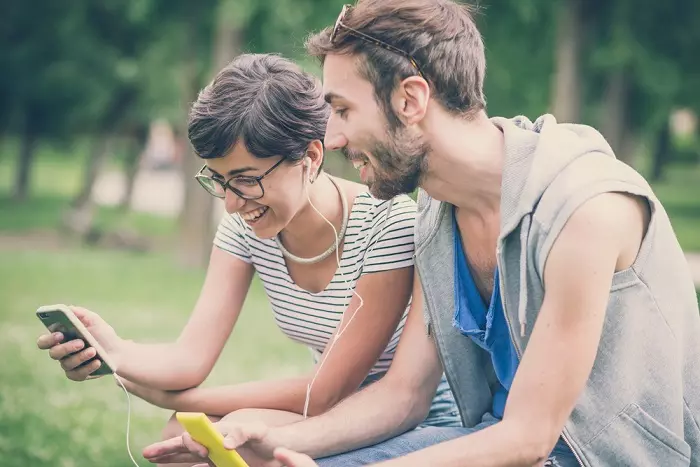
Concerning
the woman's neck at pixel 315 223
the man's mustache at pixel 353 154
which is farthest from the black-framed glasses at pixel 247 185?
the man's mustache at pixel 353 154

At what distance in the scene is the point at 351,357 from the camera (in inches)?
127

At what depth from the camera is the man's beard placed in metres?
2.67

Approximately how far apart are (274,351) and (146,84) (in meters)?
9.99

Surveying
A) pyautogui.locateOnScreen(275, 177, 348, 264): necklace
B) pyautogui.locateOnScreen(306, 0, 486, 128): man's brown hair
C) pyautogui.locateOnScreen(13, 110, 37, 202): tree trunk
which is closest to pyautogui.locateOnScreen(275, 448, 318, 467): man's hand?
pyautogui.locateOnScreen(306, 0, 486, 128): man's brown hair

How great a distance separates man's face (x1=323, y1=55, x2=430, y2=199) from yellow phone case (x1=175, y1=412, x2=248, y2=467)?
715 millimetres

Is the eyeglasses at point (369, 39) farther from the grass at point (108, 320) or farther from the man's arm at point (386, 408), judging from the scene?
the grass at point (108, 320)

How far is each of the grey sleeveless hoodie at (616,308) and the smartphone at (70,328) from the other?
1254 millimetres

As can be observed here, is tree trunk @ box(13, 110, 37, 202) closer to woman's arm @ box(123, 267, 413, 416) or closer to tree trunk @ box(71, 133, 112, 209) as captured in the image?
tree trunk @ box(71, 133, 112, 209)

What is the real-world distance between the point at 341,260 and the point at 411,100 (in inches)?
34.0

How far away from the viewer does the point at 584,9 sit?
40.9ft

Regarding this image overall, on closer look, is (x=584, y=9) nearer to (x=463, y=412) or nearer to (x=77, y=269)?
(x=77, y=269)

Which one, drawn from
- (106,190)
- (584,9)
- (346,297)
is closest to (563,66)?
(584,9)

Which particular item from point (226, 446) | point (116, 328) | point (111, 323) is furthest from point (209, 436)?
point (111, 323)

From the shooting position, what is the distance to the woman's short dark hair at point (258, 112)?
3111 mm
